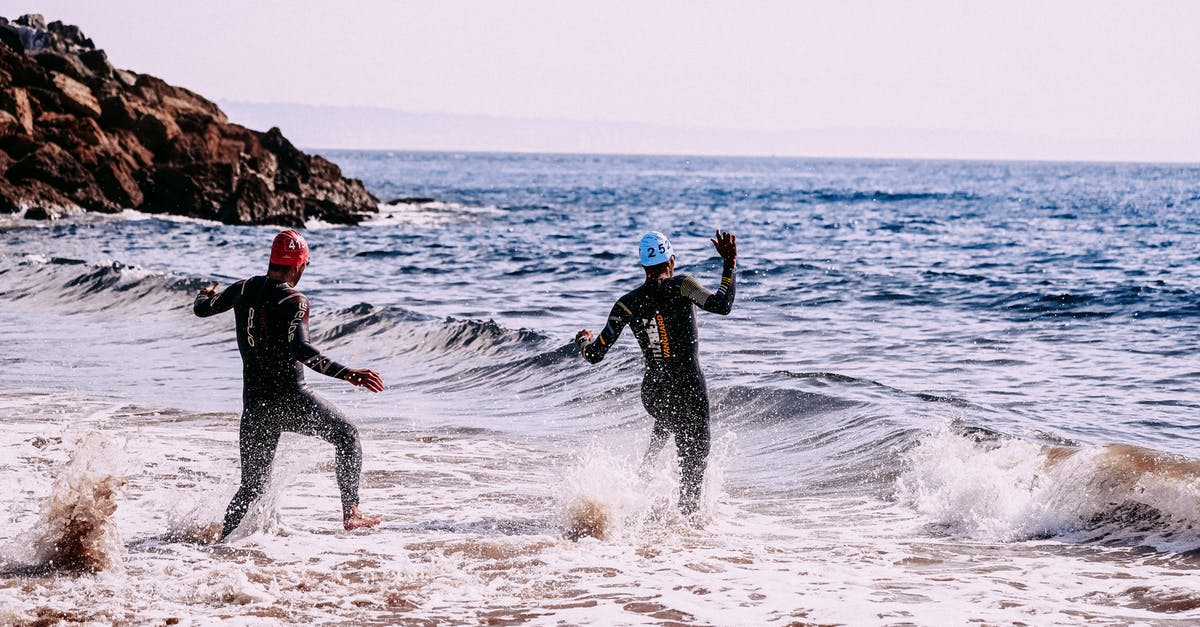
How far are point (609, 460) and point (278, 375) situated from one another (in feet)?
9.90

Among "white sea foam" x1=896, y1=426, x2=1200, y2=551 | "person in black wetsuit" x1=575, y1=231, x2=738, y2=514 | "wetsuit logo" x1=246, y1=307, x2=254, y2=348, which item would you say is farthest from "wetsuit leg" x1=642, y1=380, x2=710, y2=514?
"wetsuit logo" x1=246, y1=307, x2=254, y2=348

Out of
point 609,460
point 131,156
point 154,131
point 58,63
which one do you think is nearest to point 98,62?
→ point 58,63

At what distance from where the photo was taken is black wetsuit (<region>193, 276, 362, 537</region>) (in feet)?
25.5

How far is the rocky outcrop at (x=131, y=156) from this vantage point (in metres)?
46.8

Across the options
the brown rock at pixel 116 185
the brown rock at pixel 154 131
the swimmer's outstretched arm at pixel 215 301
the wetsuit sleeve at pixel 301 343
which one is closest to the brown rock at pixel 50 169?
the brown rock at pixel 116 185

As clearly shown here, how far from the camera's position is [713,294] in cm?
860

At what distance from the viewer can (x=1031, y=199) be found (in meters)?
89.5

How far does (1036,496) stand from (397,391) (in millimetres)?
8755

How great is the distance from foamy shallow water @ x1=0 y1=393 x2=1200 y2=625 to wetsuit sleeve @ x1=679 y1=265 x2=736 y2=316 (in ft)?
4.74

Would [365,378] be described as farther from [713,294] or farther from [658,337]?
[713,294]

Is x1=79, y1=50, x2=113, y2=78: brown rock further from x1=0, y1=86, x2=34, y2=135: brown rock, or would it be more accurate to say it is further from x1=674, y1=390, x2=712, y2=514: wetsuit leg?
x1=674, y1=390, x2=712, y2=514: wetsuit leg

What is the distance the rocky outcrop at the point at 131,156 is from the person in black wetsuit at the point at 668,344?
134 ft

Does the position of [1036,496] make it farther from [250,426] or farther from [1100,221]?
[1100,221]

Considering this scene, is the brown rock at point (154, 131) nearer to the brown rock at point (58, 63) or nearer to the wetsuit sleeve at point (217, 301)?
the brown rock at point (58, 63)
